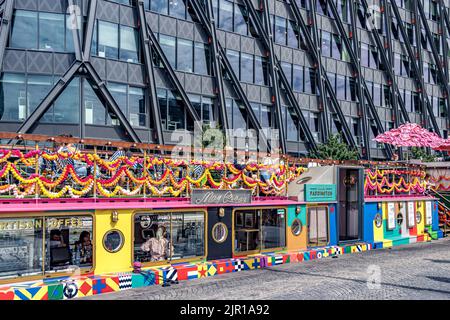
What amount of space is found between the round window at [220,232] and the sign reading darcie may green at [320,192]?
159 inches

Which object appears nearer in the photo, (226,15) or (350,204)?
(350,204)

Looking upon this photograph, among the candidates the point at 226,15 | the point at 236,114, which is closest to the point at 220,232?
the point at 236,114

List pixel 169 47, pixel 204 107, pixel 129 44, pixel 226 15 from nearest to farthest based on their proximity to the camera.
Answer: pixel 129 44 → pixel 169 47 → pixel 204 107 → pixel 226 15

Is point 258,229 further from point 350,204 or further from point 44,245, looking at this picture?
point 44,245

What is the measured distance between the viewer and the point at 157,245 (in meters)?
15.5

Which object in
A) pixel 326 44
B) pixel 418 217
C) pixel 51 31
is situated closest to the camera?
pixel 418 217

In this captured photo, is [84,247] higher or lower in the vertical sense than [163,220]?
lower

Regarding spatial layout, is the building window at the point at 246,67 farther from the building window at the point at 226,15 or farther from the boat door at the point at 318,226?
the boat door at the point at 318,226

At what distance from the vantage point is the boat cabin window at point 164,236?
15336 millimetres

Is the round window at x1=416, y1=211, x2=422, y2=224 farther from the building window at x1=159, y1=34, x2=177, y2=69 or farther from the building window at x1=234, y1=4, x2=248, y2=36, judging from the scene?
the building window at x1=234, y1=4, x2=248, y2=36

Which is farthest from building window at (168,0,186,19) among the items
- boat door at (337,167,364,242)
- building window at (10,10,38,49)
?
boat door at (337,167,364,242)

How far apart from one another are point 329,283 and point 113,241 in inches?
249

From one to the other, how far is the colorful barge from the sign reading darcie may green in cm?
4

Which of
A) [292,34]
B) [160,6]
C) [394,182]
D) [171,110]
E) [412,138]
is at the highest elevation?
[292,34]
